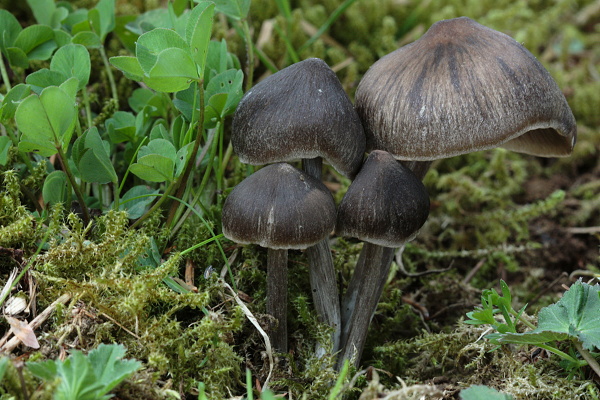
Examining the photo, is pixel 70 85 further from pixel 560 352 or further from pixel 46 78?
pixel 560 352

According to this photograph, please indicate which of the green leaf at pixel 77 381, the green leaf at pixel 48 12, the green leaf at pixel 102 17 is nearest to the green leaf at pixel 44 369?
the green leaf at pixel 77 381

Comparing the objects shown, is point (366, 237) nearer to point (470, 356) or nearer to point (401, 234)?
point (401, 234)

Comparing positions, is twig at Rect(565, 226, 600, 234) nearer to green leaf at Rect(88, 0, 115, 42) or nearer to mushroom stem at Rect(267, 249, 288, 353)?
mushroom stem at Rect(267, 249, 288, 353)

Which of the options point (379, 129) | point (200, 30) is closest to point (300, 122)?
point (379, 129)

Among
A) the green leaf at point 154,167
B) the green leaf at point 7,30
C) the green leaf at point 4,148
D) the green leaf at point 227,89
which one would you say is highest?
the green leaf at point 7,30

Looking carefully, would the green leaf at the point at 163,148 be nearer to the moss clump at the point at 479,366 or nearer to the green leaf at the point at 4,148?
the green leaf at the point at 4,148

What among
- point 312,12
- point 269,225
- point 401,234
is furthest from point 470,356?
point 312,12
